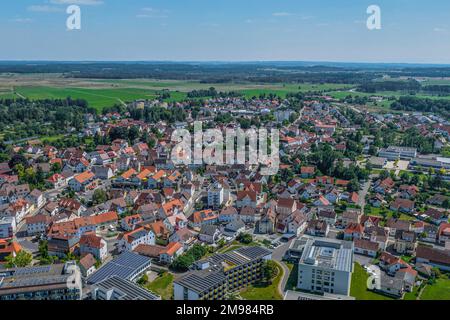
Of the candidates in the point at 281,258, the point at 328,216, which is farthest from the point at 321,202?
the point at 281,258

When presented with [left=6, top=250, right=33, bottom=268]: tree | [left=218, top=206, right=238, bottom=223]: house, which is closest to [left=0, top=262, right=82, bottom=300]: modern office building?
[left=6, top=250, right=33, bottom=268]: tree

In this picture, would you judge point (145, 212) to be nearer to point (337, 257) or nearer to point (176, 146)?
point (337, 257)

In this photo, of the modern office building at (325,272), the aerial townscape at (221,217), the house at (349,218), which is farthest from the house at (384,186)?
the modern office building at (325,272)

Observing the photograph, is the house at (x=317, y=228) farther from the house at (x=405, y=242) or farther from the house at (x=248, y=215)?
the house at (x=405, y=242)

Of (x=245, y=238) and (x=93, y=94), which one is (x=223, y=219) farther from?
(x=93, y=94)

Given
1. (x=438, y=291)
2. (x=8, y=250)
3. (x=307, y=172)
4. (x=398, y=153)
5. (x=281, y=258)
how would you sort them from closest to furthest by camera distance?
(x=438, y=291) → (x=8, y=250) → (x=281, y=258) → (x=307, y=172) → (x=398, y=153)
